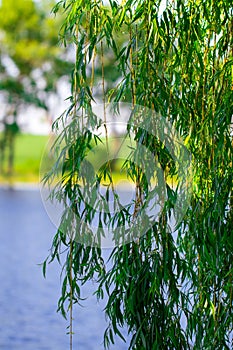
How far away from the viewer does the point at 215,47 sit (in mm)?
2277

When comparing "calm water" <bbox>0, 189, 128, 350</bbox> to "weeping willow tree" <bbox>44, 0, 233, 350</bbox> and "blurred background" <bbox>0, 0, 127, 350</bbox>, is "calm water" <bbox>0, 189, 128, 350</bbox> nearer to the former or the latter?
"weeping willow tree" <bbox>44, 0, 233, 350</bbox>

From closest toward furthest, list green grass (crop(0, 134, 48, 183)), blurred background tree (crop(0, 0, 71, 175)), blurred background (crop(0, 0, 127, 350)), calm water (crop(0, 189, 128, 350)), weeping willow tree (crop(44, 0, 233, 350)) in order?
weeping willow tree (crop(44, 0, 233, 350)), calm water (crop(0, 189, 128, 350)), blurred background (crop(0, 0, 127, 350)), blurred background tree (crop(0, 0, 71, 175)), green grass (crop(0, 134, 48, 183))

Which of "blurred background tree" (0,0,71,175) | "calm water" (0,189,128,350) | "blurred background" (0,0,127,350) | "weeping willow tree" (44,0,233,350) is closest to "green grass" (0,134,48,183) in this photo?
"blurred background" (0,0,127,350)

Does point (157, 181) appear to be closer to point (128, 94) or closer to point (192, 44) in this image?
point (128, 94)

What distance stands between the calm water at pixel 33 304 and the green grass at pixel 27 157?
550 centimetres

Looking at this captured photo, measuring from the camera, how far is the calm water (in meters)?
5.23

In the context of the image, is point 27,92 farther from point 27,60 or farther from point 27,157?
point 27,157

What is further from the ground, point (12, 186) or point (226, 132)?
point (226, 132)

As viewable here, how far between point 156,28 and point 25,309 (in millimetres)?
4501

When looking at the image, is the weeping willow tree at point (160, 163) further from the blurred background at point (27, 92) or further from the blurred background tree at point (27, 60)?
the blurred background tree at point (27, 60)

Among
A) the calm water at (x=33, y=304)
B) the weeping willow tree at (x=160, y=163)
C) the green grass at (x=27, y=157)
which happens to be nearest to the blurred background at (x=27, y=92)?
the green grass at (x=27, y=157)

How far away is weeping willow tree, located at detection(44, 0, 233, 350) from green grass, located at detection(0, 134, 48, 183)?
15500 millimetres

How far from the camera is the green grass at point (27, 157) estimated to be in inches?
700

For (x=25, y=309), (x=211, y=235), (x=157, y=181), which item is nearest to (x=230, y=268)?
(x=211, y=235)
